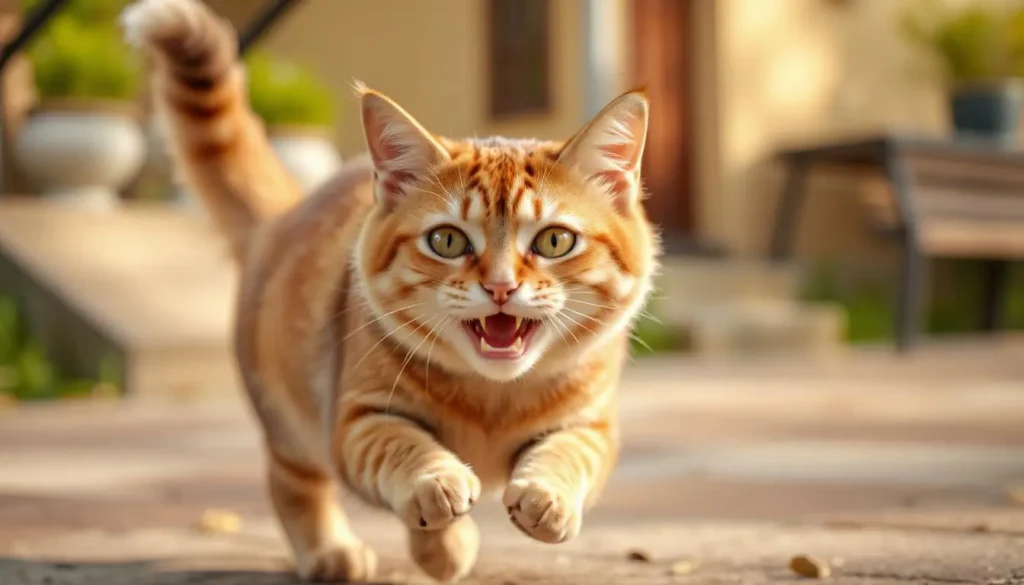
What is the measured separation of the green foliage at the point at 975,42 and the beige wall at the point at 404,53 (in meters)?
3.03

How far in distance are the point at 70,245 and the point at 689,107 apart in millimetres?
5058

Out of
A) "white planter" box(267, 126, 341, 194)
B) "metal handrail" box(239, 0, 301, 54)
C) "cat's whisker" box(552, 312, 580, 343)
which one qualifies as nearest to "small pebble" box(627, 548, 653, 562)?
"cat's whisker" box(552, 312, 580, 343)

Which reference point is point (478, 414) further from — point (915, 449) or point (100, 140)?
point (100, 140)

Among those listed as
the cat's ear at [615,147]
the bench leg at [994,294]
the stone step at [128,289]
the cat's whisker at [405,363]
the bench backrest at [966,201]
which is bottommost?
the bench leg at [994,294]

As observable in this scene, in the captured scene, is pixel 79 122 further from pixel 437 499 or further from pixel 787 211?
pixel 787 211

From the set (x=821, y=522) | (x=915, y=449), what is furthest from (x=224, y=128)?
(x=915, y=449)

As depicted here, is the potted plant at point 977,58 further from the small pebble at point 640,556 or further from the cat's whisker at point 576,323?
the cat's whisker at point 576,323

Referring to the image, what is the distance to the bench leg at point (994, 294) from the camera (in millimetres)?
9281

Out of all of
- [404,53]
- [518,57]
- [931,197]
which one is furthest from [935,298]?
[404,53]

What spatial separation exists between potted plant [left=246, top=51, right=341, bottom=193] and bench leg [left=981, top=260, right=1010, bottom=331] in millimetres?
5601

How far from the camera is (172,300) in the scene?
17.5ft

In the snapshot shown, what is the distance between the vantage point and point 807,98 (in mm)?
9016

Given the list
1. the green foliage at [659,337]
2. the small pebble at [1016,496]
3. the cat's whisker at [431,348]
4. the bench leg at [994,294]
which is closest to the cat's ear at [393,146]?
the cat's whisker at [431,348]

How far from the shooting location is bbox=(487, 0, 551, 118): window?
29.0 feet
